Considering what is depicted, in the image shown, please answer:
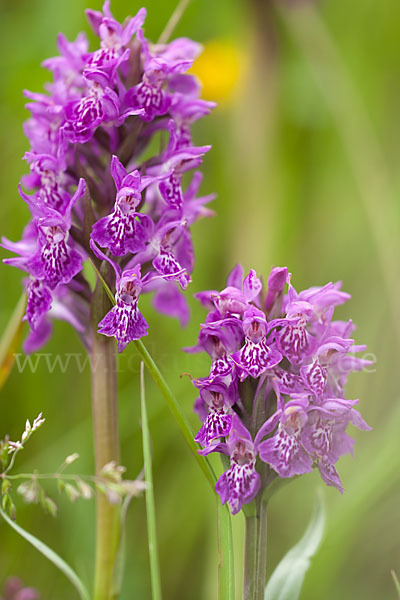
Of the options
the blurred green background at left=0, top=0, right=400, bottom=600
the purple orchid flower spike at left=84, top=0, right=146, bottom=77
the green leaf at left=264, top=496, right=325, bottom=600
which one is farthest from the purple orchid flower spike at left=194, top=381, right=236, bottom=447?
the purple orchid flower spike at left=84, top=0, right=146, bottom=77

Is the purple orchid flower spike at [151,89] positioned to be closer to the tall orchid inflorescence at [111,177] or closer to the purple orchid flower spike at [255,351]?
the tall orchid inflorescence at [111,177]

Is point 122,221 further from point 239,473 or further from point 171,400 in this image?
point 239,473

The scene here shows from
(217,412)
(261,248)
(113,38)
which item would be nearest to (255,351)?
(217,412)

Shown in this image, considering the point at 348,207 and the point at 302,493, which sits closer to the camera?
the point at 302,493

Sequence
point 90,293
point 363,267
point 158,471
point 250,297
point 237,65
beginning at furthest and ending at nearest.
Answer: point 363,267, point 237,65, point 158,471, point 90,293, point 250,297

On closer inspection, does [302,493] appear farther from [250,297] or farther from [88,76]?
[88,76]

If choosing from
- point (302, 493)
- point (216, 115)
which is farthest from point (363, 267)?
point (302, 493)
